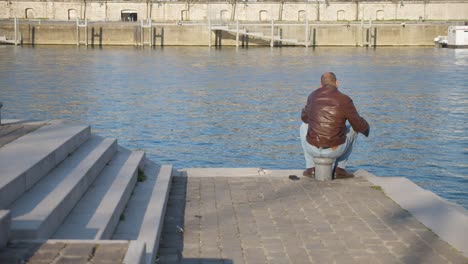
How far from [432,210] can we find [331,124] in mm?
2308

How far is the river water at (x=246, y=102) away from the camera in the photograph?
70.7ft

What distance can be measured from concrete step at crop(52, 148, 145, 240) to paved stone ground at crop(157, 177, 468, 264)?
60 cm

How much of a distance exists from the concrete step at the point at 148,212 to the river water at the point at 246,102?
651 cm

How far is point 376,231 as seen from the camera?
9.84m

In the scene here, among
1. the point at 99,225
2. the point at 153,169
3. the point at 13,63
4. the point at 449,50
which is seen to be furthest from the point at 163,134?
the point at 449,50

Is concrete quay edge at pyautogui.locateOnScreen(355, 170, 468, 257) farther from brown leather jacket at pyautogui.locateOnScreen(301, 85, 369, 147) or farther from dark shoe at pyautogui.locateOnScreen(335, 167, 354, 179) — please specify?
brown leather jacket at pyautogui.locateOnScreen(301, 85, 369, 147)

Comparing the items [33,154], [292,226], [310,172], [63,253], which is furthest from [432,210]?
[63,253]

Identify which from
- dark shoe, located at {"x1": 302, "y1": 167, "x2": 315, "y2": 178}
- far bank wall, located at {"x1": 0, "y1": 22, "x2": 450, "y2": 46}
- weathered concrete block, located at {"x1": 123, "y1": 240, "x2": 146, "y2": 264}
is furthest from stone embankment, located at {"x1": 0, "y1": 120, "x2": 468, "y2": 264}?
far bank wall, located at {"x1": 0, "y1": 22, "x2": 450, "y2": 46}

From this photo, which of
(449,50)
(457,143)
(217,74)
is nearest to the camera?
(457,143)

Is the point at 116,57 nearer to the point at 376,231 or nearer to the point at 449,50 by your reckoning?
the point at 449,50

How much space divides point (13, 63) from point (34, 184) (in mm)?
47314

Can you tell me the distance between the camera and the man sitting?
12.5 m

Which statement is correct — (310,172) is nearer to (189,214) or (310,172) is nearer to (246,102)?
(189,214)

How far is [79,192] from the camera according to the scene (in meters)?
9.84
